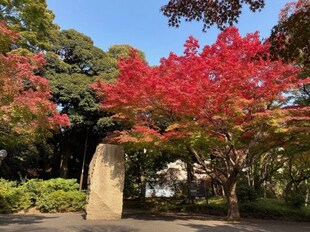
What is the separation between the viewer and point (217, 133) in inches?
419

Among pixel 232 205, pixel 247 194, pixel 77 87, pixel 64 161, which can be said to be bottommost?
pixel 232 205

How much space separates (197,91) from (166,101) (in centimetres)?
123

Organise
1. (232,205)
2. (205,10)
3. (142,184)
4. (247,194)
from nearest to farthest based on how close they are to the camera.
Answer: (205,10), (232,205), (247,194), (142,184)

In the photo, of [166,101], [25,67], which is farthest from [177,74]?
[25,67]

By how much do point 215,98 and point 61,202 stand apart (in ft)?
25.1

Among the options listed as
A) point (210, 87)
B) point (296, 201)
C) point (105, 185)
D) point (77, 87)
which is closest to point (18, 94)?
point (105, 185)

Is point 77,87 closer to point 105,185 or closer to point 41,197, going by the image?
point 41,197

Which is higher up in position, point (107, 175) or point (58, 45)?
point (58, 45)

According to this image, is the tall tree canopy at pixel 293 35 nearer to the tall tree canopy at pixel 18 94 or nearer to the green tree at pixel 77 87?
the tall tree canopy at pixel 18 94

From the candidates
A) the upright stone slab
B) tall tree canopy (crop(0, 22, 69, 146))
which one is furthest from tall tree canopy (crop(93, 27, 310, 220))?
tall tree canopy (crop(0, 22, 69, 146))

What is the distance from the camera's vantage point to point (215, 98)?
31.9ft

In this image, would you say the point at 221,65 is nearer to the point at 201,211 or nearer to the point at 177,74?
the point at 177,74

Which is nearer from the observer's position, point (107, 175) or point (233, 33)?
point (107, 175)

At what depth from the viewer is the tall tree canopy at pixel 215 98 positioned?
9.84 m
